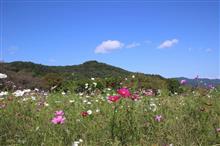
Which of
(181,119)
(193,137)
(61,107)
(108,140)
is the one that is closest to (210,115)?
(181,119)

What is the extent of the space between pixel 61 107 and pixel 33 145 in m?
2.35

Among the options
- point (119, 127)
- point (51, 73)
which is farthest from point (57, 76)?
point (119, 127)

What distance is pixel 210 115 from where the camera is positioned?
441cm

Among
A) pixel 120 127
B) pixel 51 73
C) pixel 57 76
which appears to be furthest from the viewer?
pixel 51 73

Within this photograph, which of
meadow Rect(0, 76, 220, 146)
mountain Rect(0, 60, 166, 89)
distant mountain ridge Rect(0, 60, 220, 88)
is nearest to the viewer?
meadow Rect(0, 76, 220, 146)

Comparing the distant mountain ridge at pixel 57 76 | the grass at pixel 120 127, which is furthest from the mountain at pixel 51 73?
the grass at pixel 120 127

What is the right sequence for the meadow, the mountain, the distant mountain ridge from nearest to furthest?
the meadow
the distant mountain ridge
the mountain

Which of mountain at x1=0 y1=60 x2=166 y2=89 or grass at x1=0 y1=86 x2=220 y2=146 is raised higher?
mountain at x1=0 y1=60 x2=166 y2=89

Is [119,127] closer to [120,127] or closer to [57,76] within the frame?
[120,127]

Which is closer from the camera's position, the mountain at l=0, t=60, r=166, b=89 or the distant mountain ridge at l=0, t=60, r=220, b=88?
the distant mountain ridge at l=0, t=60, r=220, b=88

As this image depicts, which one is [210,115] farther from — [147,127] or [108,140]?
[108,140]

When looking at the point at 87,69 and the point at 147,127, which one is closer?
the point at 147,127

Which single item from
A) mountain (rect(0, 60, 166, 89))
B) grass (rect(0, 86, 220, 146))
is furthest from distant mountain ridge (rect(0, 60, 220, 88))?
grass (rect(0, 86, 220, 146))

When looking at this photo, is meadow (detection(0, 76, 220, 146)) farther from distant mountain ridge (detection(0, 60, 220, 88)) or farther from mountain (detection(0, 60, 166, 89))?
mountain (detection(0, 60, 166, 89))
